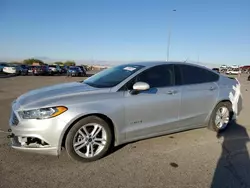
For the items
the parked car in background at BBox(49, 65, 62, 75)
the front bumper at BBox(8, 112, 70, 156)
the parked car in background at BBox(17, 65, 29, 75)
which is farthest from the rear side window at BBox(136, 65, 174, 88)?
the parked car in background at BBox(49, 65, 62, 75)

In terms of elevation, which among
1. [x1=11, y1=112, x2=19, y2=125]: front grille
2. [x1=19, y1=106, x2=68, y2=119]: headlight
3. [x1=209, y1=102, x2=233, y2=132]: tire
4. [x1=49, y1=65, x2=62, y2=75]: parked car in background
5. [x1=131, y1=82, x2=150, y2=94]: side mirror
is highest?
[x1=131, y1=82, x2=150, y2=94]: side mirror

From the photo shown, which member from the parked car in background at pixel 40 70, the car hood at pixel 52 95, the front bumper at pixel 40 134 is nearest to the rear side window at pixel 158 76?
the car hood at pixel 52 95

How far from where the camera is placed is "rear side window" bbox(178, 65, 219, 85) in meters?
4.53

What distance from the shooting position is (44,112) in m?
3.24

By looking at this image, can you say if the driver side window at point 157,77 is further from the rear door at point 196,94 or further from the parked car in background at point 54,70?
the parked car in background at point 54,70

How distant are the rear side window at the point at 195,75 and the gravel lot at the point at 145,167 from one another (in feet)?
3.95

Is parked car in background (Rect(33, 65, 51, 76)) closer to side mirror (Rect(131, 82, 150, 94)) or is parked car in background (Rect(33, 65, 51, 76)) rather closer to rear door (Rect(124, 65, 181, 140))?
rear door (Rect(124, 65, 181, 140))

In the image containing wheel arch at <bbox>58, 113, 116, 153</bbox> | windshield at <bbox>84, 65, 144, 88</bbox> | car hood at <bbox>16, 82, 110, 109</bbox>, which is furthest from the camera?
windshield at <bbox>84, 65, 144, 88</bbox>

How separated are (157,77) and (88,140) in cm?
170

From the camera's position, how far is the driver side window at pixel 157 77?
13.2ft

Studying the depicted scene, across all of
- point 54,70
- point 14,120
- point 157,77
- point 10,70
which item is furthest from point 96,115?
point 54,70

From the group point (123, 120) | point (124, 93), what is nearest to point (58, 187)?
point (123, 120)

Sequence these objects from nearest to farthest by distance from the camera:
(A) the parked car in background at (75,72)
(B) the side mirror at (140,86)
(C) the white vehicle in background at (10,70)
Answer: (B) the side mirror at (140,86) → (C) the white vehicle in background at (10,70) → (A) the parked car in background at (75,72)

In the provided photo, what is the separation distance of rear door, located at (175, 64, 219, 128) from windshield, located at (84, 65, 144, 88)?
95 centimetres
